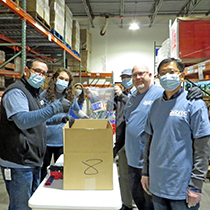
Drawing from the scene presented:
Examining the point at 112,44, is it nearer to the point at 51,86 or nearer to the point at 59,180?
the point at 51,86

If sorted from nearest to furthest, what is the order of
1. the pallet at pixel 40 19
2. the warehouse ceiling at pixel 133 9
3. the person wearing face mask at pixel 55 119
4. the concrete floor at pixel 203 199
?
the person wearing face mask at pixel 55 119, the concrete floor at pixel 203 199, the pallet at pixel 40 19, the warehouse ceiling at pixel 133 9

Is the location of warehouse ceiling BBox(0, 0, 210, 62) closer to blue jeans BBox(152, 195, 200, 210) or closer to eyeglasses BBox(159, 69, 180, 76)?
eyeglasses BBox(159, 69, 180, 76)

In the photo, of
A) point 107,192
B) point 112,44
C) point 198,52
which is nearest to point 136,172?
point 107,192

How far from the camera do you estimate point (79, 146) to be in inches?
48.1

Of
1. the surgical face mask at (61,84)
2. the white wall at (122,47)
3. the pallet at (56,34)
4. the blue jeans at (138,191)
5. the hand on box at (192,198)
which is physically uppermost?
the white wall at (122,47)

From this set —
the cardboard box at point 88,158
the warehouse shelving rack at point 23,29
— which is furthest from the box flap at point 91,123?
the warehouse shelving rack at point 23,29

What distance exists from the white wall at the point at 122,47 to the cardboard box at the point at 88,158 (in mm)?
8092

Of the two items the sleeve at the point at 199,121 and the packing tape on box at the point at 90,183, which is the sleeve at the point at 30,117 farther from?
the sleeve at the point at 199,121

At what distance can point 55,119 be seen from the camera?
2.29 metres

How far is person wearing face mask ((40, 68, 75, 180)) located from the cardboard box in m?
1.04

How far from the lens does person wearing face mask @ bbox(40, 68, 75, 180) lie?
2.32m

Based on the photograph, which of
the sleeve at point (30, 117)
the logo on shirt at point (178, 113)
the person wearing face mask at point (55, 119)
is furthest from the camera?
the person wearing face mask at point (55, 119)

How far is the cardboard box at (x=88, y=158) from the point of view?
121 cm

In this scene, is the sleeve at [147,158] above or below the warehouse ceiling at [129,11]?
below
